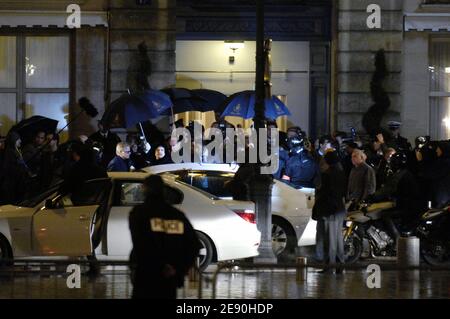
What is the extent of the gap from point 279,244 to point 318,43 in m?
8.81

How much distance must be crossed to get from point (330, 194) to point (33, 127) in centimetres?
817

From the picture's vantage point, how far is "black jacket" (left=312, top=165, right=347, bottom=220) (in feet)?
55.0

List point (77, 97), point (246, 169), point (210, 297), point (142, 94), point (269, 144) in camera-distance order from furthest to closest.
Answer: point (77, 97), point (142, 94), point (269, 144), point (246, 169), point (210, 297)

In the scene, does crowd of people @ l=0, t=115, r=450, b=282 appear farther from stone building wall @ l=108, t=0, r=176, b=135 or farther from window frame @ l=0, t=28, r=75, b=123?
window frame @ l=0, t=28, r=75, b=123

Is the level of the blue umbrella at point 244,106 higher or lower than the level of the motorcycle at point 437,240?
higher

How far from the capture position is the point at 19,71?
2575 cm

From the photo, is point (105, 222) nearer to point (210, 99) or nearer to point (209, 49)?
point (210, 99)

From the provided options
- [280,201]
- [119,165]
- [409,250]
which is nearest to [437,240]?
[409,250]

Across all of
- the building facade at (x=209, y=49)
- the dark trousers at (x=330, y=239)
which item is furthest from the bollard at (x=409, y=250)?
the building facade at (x=209, y=49)

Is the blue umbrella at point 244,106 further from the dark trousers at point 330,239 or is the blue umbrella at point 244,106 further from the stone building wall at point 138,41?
the dark trousers at point 330,239

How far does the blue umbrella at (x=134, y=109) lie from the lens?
2140 centimetres

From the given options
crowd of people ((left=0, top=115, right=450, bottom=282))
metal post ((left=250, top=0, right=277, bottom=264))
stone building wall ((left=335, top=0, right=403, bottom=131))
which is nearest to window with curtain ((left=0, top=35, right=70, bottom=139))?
crowd of people ((left=0, top=115, right=450, bottom=282))

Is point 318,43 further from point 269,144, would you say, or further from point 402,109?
point 269,144

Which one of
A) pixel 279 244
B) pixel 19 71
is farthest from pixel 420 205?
pixel 19 71
